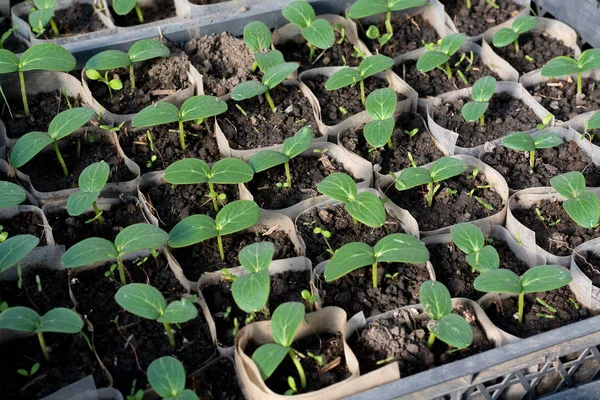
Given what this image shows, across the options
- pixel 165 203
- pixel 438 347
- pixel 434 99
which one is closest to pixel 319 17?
pixel 434 99

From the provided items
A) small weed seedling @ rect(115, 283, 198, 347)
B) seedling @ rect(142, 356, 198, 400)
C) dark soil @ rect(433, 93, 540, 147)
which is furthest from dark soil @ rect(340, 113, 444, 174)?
seedling @ rect(142, 356, 198, 400)

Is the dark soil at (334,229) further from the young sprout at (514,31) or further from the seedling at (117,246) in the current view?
the young sprout at (514,31)

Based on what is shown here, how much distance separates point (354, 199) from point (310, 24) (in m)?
0.80

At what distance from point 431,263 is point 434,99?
0.66 m

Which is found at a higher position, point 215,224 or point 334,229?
point 215,224

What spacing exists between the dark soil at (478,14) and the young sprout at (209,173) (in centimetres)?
114

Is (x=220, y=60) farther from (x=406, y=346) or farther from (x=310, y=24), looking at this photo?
(x=406, y=346)

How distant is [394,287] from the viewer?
2006 mm

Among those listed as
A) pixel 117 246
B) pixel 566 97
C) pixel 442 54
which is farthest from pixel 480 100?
pixel 117 246

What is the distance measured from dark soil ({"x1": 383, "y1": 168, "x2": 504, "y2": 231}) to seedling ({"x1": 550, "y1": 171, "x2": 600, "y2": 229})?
0.19m

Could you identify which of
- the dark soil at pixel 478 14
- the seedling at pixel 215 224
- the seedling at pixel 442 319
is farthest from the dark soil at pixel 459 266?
the dark soil at pixel 478 14

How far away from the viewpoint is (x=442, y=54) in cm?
253

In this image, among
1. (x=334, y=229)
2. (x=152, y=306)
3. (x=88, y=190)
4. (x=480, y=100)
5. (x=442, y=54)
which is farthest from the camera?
(x=442, y=54)

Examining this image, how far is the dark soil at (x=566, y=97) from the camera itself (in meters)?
2.50
